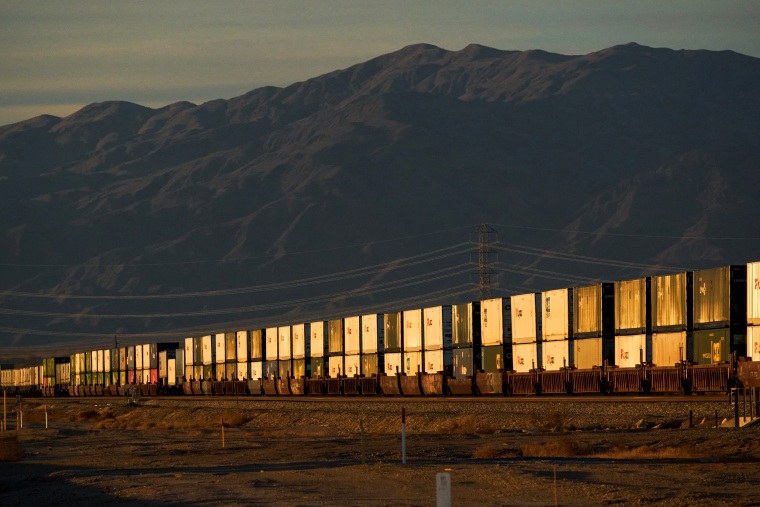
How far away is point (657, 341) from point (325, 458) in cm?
1805

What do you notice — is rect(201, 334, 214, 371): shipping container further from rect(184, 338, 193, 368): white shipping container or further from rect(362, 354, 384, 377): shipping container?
rect(362, 354, 384, 377): shipping container

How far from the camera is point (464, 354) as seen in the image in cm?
6175

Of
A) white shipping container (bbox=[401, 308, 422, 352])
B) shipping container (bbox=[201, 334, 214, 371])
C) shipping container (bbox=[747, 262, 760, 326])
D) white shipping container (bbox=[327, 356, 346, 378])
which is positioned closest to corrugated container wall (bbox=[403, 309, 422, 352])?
white shipping container (bbox=[401, 308, 422, 352])

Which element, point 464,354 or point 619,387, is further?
point 464,354

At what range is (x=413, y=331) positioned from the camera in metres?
67.7

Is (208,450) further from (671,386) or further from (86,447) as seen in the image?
(671,386)

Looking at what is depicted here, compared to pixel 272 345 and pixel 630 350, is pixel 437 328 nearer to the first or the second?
pixel 630 350

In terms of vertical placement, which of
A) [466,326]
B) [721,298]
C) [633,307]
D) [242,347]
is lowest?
[242,347]

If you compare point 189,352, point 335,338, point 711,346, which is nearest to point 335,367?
point 335,338

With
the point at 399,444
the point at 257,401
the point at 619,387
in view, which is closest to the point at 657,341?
the point at 619,387

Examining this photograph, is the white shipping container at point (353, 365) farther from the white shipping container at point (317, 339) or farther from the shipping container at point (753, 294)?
the shipping container at point (753, 294)

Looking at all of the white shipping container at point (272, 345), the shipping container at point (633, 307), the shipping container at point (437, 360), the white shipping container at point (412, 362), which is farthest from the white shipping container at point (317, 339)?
the shipping container at point (633, 307)

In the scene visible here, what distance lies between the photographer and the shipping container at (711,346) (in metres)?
42.8

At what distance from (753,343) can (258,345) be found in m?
53.5
